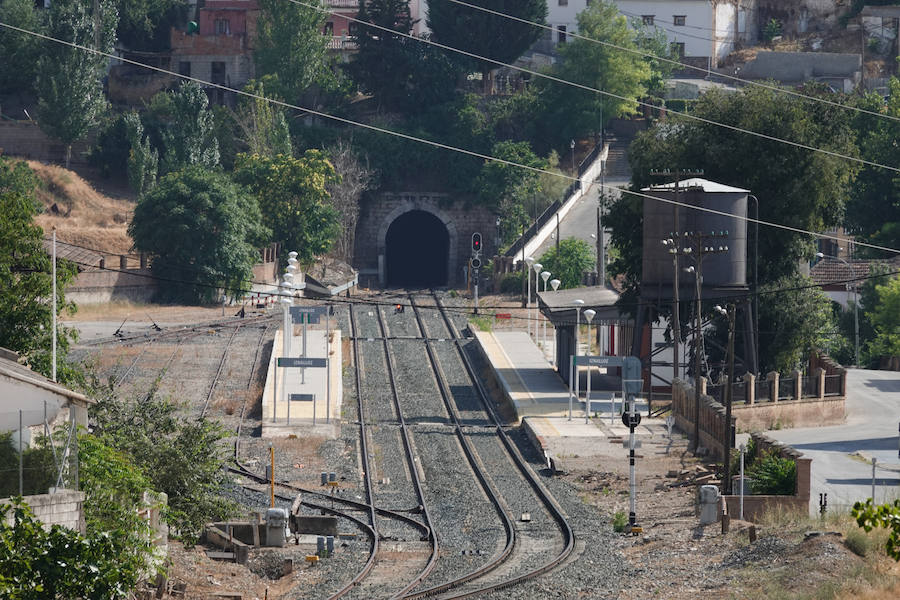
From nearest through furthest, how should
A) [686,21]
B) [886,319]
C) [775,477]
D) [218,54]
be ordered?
Result: 1. [775,477]
2. [886,319]
3. [218,54]
4. [686,21]

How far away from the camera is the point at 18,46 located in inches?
3708

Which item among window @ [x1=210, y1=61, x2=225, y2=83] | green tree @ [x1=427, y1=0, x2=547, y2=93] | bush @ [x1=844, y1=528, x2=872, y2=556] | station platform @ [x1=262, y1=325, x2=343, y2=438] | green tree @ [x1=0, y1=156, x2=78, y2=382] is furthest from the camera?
window @ [x1=210, y1=61, x2=225, y2=83]

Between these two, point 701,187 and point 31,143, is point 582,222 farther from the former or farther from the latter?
point 701,187

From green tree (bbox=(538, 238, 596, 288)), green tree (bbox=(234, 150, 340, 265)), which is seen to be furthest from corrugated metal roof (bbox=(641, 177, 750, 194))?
green tree (bbox=(234, 150, 340, 265))

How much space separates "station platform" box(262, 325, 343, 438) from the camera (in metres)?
45.7

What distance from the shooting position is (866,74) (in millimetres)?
107938

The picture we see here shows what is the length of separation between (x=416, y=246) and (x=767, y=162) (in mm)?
44094

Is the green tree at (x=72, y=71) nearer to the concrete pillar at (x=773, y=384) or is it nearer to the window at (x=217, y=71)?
the window at (x=217, y=71)

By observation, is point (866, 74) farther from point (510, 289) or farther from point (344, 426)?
point (344, 426)

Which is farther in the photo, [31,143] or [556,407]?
[31,143]

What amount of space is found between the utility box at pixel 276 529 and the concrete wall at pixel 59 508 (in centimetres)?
686

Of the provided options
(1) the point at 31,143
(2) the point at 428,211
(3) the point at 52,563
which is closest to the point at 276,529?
(3) the point at 52,563

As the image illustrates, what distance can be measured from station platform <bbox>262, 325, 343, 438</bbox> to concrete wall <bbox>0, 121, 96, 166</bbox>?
3647cm

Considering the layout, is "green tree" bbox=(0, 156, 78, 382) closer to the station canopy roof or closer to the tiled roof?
the station canopy roof
